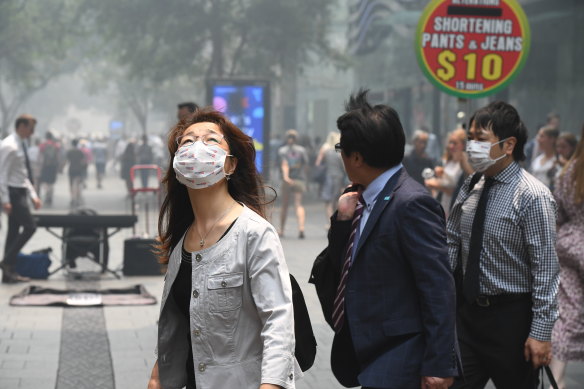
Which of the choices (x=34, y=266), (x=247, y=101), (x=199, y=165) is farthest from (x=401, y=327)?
(x=247, y=101)

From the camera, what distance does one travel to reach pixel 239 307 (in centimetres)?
310

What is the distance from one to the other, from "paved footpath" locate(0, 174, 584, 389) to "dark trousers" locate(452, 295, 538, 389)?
84.0 inches

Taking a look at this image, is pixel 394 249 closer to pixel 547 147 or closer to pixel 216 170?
pixel 216 170

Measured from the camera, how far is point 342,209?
3588 millimetres

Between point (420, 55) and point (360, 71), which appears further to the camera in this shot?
point (360, 71)

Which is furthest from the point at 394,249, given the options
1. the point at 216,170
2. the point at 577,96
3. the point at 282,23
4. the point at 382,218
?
the point at 282,23

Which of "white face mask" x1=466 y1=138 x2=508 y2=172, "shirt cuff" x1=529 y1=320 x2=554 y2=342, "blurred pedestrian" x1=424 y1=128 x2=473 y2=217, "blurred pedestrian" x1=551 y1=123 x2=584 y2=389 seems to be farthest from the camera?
"blurred pedestrian" x1=424 y1=128 x2=473 y2=217

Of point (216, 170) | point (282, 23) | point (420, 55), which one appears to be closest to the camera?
point (216, 170)

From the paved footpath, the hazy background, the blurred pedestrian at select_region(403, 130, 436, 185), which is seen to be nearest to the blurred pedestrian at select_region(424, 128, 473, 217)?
the blurred pedestrian at select_region(403, 130, 436, 185)

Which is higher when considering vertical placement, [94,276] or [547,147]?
[547,147]

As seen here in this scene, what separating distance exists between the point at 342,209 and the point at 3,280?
854 centimetres

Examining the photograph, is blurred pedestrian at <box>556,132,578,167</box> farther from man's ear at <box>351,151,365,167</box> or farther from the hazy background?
the hazy background

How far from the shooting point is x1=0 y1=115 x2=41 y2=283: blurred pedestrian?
37.0 feet

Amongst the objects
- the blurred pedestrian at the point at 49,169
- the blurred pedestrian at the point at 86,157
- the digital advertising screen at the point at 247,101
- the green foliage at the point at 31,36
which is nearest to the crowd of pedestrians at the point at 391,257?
the digital advertising screen at the point at 247,101
